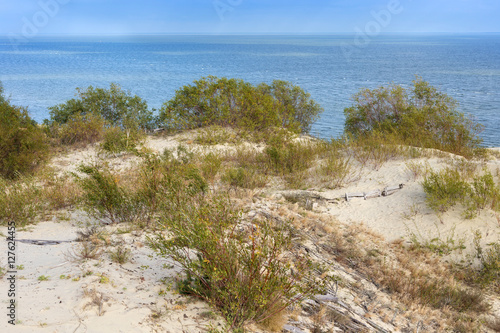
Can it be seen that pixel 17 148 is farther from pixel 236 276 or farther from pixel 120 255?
pixel 236 276

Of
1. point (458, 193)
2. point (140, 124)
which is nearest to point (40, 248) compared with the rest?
point (458, 193)

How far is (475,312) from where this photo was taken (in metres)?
4.93

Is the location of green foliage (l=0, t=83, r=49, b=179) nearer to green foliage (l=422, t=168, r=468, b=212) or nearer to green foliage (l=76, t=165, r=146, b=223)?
green foliage (l=76, t=165, r=146, b=223)

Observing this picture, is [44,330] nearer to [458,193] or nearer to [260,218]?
[260,218]

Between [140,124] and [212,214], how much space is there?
13.3 m

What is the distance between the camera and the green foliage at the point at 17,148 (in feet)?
29.3

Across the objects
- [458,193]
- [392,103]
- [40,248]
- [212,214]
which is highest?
[392,103]

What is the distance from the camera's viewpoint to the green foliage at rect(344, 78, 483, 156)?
1247 centimetres

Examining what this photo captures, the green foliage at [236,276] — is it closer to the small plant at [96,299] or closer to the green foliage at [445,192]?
the small plant at [96,299]

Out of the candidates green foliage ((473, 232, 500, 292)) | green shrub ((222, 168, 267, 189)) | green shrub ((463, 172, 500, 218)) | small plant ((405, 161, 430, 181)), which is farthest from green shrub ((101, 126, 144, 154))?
green foliage ((473, 232, 500, 292))

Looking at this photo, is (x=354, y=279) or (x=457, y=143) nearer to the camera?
(x=354, y=279)

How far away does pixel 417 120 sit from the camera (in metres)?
13.9

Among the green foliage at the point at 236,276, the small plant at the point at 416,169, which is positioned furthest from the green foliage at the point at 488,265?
the green foliage at the point at 236,276

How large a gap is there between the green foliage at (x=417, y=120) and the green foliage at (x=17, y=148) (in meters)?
10.7
